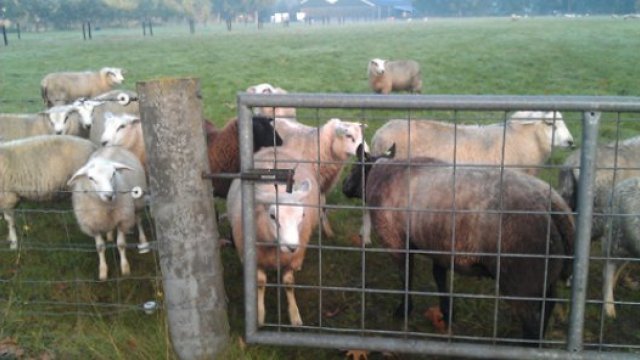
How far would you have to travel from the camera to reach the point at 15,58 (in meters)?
28.3

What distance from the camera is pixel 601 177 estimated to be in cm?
519

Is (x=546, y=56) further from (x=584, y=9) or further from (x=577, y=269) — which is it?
(x=584, y=9)

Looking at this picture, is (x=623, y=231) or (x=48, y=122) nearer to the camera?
(x=623, y=231)

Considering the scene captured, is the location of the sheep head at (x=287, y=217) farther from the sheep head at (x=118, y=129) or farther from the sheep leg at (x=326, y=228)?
the sheep head at (x=118, y=129)

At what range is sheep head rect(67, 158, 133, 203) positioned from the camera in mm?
5166

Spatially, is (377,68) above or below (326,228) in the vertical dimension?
above

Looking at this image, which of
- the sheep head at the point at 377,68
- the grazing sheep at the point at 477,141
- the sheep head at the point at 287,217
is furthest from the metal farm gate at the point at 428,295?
the sheep head at the point at 377,68

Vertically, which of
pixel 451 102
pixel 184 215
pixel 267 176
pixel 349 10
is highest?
pixel 349 10

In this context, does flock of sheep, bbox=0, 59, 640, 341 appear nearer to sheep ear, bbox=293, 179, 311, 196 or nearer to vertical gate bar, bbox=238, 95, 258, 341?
sheep ear, bbox=293, 179, 311, 196

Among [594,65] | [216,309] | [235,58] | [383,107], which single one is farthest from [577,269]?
[235,58]

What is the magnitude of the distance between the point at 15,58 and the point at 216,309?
2910 cm

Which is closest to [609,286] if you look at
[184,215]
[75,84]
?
[184,215]

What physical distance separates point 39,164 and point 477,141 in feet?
15.5

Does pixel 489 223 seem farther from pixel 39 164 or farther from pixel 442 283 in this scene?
pixel 39 164
